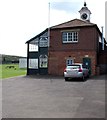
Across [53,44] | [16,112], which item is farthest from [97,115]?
[53,44]

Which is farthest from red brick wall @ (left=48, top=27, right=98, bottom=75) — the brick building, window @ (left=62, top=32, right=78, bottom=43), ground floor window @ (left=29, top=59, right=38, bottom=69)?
ground floor window @ (left=29, top=59, right=38, bottom=69)

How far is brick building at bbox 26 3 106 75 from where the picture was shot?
98.1ft

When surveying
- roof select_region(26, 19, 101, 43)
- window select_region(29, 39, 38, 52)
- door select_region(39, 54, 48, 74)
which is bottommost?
door select_region(39, 54, 48, 74)

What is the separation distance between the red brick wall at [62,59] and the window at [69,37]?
1514 millimetres

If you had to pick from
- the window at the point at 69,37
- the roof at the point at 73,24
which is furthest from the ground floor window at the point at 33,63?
the roof at the point at 73,24

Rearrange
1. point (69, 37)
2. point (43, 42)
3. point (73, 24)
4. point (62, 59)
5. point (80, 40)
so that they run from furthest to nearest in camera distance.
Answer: point (43, 42), point (73, 24), point (62, 59), point (69, 37), point (80, 40)

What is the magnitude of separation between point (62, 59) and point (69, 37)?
2.88 meters

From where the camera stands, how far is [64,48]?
3139 cm

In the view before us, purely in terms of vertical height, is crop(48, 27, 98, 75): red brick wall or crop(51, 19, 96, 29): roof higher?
crop(51, 19, 96, 29): roof

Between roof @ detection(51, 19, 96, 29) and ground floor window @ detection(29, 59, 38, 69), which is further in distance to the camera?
ground floor window @ detection(29, 59, 38, 69)

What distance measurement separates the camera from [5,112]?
9273 mm

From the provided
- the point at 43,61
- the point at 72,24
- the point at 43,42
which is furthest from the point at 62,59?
the point at 72,24

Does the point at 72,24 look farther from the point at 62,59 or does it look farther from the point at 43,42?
the point at 62,59

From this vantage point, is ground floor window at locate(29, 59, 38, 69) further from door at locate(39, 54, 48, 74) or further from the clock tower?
the clock tower
